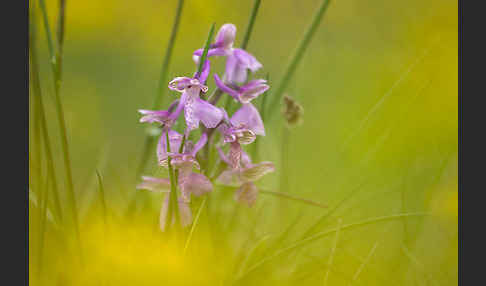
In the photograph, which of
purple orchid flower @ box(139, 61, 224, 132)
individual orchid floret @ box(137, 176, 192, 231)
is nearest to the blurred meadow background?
individual orchid floret @ box(137, 176, 192, 231)

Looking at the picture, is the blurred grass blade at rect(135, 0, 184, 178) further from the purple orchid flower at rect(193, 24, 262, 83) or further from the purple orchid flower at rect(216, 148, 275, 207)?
the purple orchid flower at rect(216, 148, 275, 207)

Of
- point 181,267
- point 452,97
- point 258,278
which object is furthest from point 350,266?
point 452,97

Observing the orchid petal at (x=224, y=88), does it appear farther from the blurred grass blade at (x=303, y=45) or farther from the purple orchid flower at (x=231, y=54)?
the blurred grass blade at (x=303, y=45)

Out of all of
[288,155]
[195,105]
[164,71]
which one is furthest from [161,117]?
[288,155]

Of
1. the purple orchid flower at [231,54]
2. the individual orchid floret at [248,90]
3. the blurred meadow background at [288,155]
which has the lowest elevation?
the blurred meadow background at [288,155]

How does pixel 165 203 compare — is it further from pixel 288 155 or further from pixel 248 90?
pixel 288 155

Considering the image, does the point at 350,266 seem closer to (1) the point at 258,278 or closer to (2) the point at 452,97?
(1) the point at 258,278

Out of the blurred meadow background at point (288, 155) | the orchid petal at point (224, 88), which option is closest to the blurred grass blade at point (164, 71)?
the blurred meadow background at point (288, 155)
